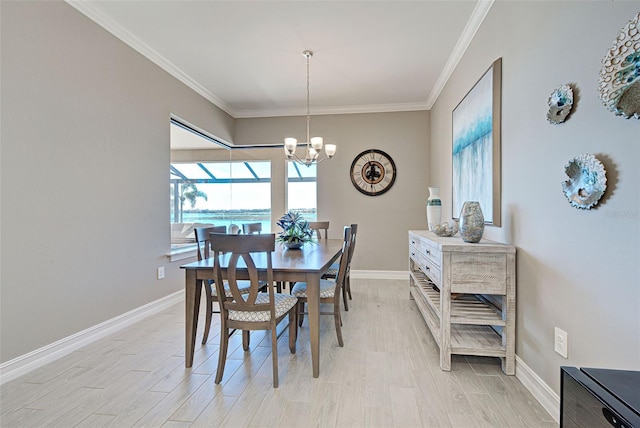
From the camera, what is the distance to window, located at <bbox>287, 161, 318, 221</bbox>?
5418 millimetres

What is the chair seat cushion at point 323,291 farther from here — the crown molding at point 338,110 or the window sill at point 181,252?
the crown molding at point 338,110

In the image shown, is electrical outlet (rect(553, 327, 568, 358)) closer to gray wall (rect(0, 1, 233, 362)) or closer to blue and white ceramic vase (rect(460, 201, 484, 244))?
blue and white ceramic vase (rect(460, 201, 484, 244))

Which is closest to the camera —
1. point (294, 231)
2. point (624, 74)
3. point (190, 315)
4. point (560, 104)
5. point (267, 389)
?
point (624, 74)

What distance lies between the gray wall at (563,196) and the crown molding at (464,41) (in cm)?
15

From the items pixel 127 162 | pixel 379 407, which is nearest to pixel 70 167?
pixel 127 162

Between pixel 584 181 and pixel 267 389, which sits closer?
pixel 584 181

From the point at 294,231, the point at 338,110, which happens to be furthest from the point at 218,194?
the point at 294,231

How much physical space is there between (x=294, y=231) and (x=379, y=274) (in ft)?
7.92

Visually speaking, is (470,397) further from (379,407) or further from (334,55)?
(334,55)

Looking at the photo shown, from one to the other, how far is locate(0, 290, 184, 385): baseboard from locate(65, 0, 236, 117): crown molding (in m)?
2.57

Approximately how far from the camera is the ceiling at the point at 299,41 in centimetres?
244

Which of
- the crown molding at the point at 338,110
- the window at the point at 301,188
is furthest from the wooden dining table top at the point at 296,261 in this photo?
the crown molding at the point at 338,110

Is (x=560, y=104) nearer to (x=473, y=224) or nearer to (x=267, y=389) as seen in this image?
(x=473, y=224)

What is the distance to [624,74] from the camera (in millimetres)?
1107
